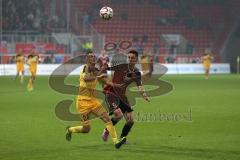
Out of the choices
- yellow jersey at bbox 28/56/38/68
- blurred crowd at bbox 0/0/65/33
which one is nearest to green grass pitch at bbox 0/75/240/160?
yellow jersey at bbox 28/56/38/68

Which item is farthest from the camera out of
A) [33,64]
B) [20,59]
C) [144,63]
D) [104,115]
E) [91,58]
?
[144,63]

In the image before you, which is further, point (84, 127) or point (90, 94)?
point (84, 127)

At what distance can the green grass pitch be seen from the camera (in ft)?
38.2

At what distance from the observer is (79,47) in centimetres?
5241

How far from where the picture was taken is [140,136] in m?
14.5

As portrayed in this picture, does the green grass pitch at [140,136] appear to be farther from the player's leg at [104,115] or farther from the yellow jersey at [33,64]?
the yellow jersey at [33,64]

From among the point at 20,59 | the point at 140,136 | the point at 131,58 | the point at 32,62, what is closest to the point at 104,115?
the point at 131,58

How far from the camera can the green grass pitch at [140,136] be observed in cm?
1166

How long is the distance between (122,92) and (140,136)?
1.56 metres

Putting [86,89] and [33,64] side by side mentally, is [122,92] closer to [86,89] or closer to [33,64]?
[86,89]

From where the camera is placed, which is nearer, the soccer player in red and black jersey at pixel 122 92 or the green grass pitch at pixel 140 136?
the green grass pitch at pixel 140 136

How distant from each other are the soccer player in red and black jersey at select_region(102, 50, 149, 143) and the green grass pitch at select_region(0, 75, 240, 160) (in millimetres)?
550

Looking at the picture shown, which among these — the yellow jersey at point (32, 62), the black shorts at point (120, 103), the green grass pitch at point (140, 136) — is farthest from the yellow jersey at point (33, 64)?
the black shorts at point (120, 103)

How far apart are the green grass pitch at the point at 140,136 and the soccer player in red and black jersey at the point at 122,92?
21.6 inches
